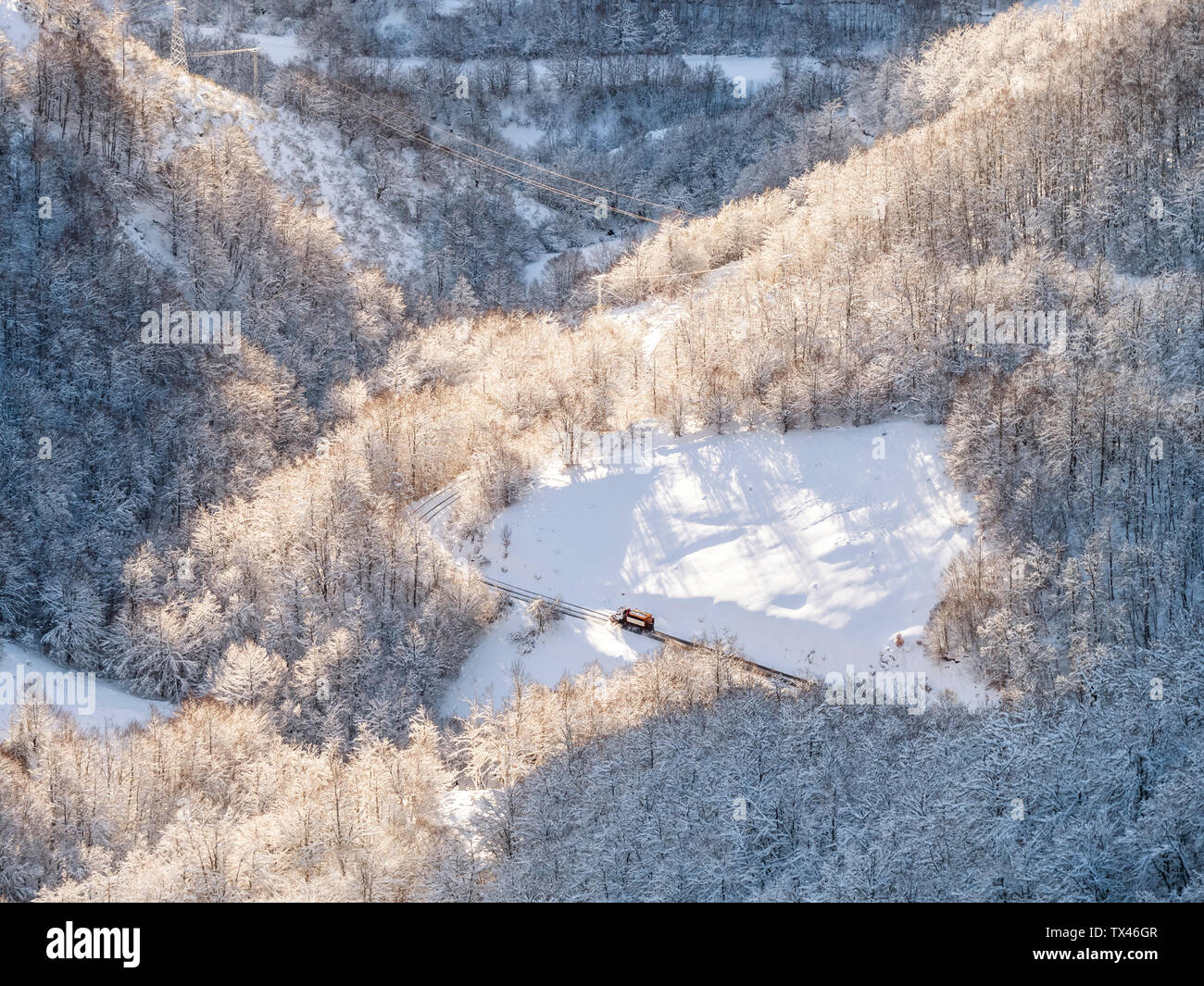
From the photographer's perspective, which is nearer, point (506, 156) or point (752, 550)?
point (752, 550)

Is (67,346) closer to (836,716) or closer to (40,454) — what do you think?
(40,454)

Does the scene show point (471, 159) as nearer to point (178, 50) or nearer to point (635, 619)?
point (178, 50)

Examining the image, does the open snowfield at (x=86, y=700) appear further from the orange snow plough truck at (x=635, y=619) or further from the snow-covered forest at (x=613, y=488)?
the orange snow plough truck at (x=635, y=619)

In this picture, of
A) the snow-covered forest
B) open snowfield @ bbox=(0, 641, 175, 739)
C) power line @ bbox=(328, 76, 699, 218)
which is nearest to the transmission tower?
the snow-covered forest

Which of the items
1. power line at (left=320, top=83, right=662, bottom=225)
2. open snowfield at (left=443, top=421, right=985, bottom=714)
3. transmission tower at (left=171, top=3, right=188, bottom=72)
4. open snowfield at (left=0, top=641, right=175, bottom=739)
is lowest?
open snowfield at (left=0, top=641, right=175, bottom=739)

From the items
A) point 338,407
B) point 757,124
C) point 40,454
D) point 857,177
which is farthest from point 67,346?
point 757,124

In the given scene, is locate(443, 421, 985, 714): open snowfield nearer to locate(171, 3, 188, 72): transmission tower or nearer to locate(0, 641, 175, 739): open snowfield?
locate(0, 641, 175, 739): open snowfield

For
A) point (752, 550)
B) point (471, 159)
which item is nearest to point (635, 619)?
point (752, 550)

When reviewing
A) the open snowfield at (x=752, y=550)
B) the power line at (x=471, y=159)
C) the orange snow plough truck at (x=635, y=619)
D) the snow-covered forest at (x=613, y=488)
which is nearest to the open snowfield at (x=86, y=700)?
the snow-covered forest at (x=613, y=488)
